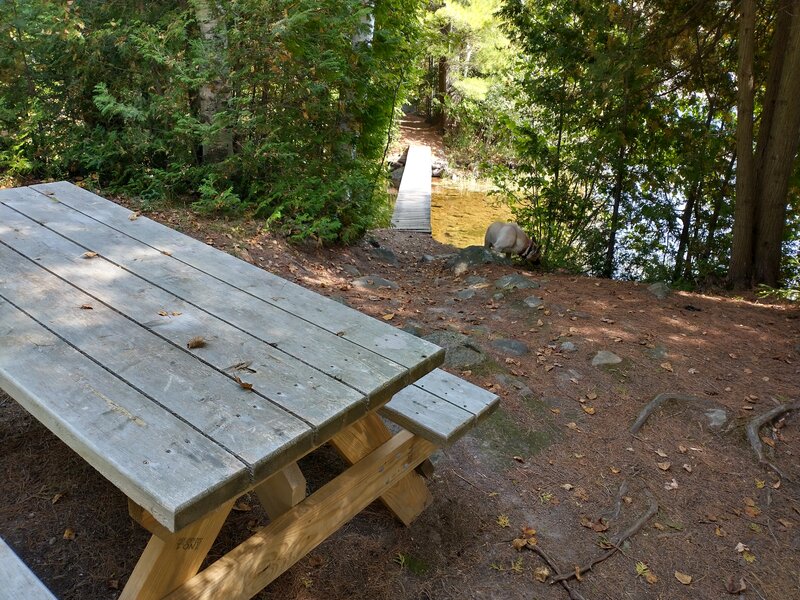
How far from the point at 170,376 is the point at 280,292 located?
0.77 metres

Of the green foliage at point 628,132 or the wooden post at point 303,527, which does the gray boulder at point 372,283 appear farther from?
the wooden post at point 303,527

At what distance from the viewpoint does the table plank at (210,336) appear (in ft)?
5.88

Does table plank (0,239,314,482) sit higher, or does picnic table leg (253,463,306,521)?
table plank (0,239,314,482)

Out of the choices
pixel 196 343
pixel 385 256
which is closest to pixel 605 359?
pixel 196 343

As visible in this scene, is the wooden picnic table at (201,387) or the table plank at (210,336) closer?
the wooden picnic table at (201,387)

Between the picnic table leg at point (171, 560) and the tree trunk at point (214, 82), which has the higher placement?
the tree trunk at point (214, 82)

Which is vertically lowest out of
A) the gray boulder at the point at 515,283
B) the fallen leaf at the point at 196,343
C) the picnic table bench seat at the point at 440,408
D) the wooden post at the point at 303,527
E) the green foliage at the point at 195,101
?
the gray boulder at the point at 515,283

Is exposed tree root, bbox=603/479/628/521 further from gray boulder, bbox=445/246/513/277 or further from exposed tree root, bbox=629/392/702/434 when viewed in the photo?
gray boulder, bbox=445/246/513/277

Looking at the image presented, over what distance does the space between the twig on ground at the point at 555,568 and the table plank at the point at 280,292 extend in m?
1.24

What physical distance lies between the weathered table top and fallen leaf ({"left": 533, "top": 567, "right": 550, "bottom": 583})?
1228 mm

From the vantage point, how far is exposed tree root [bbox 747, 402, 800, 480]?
11.7 ft

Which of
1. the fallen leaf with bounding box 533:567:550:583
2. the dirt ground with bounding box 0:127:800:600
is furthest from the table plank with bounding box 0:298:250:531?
the fallen leaf with bounding box 533:567:550:583

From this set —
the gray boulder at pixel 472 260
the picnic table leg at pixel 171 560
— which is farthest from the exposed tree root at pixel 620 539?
the gray boulder at pixel 472 260

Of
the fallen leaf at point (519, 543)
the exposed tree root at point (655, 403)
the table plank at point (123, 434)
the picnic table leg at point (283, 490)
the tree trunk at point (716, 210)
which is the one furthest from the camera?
the tree trunk at point (716, 210)
